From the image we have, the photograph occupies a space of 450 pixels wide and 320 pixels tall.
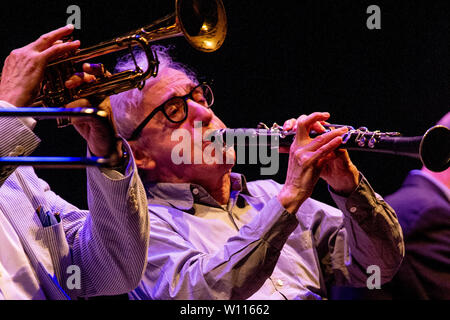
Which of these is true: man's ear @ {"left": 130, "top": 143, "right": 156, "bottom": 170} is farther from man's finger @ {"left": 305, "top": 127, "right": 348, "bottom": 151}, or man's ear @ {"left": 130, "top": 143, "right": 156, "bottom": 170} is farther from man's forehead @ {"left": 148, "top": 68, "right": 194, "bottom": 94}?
man's finger @ {"left": 305, "top": 127, "right": 348, "bottom": 151}

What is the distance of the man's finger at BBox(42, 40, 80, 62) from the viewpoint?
1550 millimetres

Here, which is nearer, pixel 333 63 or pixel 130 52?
pixel 130 52

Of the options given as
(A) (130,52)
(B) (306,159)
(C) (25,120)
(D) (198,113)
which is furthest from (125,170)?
(D) (198,113)

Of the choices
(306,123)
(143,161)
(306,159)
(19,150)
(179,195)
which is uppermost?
(19,150)

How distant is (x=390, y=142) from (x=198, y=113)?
93 centimetres

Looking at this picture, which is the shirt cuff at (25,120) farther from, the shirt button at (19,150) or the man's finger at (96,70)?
the man's finger at (96,70)

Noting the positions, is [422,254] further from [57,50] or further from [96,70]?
[57,50]

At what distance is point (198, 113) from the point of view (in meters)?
2.31

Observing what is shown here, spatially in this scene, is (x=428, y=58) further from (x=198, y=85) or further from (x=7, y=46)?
(x=7, y=46)

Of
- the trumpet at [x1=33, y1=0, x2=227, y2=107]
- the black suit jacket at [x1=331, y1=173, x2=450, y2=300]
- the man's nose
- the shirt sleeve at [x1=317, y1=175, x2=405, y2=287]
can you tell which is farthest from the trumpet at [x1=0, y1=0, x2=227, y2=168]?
the black suit jacket at [x1=331, y1=173, x2=450, y2=300]

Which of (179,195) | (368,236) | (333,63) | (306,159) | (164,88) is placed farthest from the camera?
(333,63)

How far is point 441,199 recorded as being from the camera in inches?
99.9

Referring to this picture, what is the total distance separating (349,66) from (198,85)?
3.22 ft
